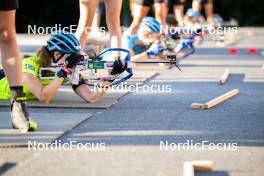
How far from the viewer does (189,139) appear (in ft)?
23.6

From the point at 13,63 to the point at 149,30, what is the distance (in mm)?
6526

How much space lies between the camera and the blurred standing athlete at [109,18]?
10.4 m

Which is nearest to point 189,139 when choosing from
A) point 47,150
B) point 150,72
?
point 47,150

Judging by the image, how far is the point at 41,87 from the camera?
9219mm

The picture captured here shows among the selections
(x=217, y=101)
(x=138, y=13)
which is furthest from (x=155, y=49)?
(x=217, y=101)

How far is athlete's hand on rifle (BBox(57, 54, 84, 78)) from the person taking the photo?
8906mm

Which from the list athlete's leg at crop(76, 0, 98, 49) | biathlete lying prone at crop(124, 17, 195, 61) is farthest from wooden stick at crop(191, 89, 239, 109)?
biathlete lying prone at crop(124, 17, 195, 61)

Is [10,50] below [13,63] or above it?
above

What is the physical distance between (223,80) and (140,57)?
6.07ft

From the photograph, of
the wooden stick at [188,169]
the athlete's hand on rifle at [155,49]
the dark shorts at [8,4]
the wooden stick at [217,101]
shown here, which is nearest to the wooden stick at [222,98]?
the wooden stick at [217,101]

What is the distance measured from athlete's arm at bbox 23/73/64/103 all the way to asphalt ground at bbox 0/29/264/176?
1.08 feet

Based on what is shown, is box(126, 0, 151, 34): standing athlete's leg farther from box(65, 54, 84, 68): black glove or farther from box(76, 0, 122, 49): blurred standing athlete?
box(65, 54, 84, 68): black glove

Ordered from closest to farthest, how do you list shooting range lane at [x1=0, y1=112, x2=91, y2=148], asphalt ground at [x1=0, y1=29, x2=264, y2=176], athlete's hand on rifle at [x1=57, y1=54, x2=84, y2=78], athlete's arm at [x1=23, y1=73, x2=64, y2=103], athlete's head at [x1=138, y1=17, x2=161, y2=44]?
asphalt ground at [x1=0, y1=29, x2=264, y2=176], shooting range lane at [x1=0, y1=112, x2=91, y2=148], athlete's hand on rifle at [x1=57, y1=54, x2=84, y2=78], athlete's arm at [x1=23, y1=73, x2=64, y2=103], athlete's head at [x1=138, y1=17, x2=161, y2=44]

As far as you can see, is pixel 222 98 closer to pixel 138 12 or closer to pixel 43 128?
pixel 43 128
